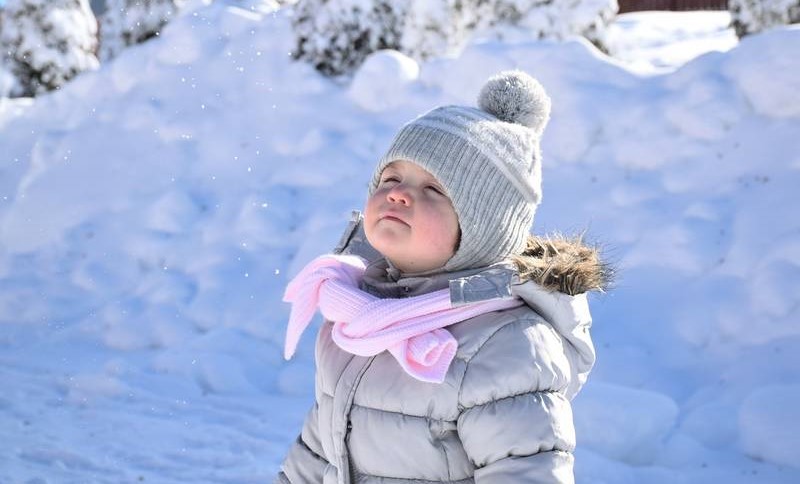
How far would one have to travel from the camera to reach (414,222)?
1.96 metres

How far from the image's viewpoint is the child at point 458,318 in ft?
5.89

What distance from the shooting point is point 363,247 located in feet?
7.48

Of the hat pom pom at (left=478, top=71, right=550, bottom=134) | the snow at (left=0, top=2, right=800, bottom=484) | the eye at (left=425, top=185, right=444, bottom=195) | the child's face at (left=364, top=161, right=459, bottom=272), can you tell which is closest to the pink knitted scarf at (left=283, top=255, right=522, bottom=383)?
the child's face at (left=364, top=161, right=459, bottom=272)

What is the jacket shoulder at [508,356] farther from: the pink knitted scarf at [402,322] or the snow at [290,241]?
the snow at [290,241]

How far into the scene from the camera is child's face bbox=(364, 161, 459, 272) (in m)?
1.96

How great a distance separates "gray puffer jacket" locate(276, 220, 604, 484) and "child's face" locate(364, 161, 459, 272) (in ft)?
0.17

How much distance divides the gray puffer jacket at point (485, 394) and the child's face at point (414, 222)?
5 centimetres

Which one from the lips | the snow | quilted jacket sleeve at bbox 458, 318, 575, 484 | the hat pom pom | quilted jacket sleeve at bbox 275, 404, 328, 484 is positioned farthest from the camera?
the snow

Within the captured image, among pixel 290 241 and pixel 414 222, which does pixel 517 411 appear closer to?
pixel 414 222

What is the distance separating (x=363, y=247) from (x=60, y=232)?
4786mm

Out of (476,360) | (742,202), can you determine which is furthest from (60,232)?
(476,360)

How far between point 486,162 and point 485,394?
47cm

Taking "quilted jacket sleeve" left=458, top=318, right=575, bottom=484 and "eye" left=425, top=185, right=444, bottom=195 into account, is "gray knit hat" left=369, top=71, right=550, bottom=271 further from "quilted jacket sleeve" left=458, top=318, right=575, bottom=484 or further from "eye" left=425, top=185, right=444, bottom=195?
"quilted jacket sleeve" left=458, top=318, right=575, bottom=484

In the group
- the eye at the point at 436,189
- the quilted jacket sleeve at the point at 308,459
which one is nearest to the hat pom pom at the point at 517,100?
the eye at the point at 436,189
